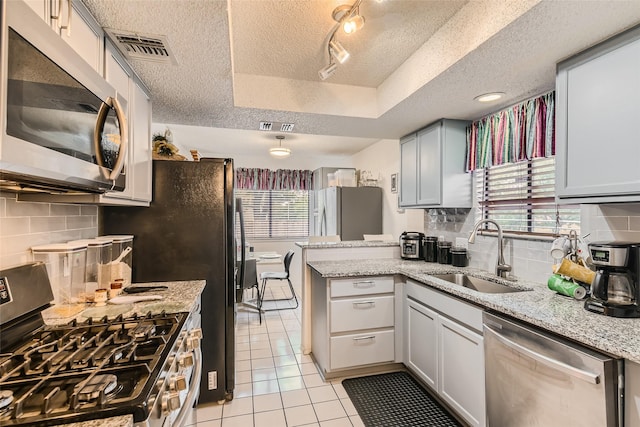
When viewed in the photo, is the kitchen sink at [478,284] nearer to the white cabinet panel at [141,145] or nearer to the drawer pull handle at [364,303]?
the drawer pull handle at [364,303]

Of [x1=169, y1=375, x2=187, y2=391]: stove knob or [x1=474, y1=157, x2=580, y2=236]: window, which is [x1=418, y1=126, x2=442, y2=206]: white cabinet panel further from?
[x1=169, y1=375, x2=187, y2=391]: stove knob

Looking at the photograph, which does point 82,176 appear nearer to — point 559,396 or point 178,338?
point 178,338

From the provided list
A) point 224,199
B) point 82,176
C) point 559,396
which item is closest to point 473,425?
point 559,396

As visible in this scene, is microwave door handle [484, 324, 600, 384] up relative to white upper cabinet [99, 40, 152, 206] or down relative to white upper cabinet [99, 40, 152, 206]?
down

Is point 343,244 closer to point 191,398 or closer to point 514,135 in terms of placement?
point 514,135

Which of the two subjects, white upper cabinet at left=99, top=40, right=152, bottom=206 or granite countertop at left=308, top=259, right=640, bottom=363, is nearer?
granite countertop at left=308, top=259, right=640, bottom=363

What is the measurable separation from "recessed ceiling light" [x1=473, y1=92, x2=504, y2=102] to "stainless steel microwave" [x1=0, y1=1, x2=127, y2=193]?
2151 millimetres

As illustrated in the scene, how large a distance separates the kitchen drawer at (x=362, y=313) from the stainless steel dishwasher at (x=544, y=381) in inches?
36.9

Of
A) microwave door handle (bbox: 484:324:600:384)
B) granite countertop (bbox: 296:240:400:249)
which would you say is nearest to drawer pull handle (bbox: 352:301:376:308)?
A: granite countertop (bbox: 296:240:400:249)

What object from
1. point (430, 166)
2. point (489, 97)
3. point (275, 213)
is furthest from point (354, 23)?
point (275, 213)

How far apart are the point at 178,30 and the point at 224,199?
1099mm

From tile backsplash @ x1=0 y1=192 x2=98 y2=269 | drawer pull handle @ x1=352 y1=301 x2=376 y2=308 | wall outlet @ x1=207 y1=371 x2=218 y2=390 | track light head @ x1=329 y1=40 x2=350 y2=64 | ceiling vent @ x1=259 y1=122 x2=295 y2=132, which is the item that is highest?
track light head @ x1=329 y1=40 x2=350 y2=64

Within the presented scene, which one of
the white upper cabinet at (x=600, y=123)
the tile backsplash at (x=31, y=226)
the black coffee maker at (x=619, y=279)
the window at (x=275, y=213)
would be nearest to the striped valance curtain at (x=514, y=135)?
the white upper cabinet at (x=600, y=123)

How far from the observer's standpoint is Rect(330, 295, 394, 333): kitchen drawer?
2.45 m
